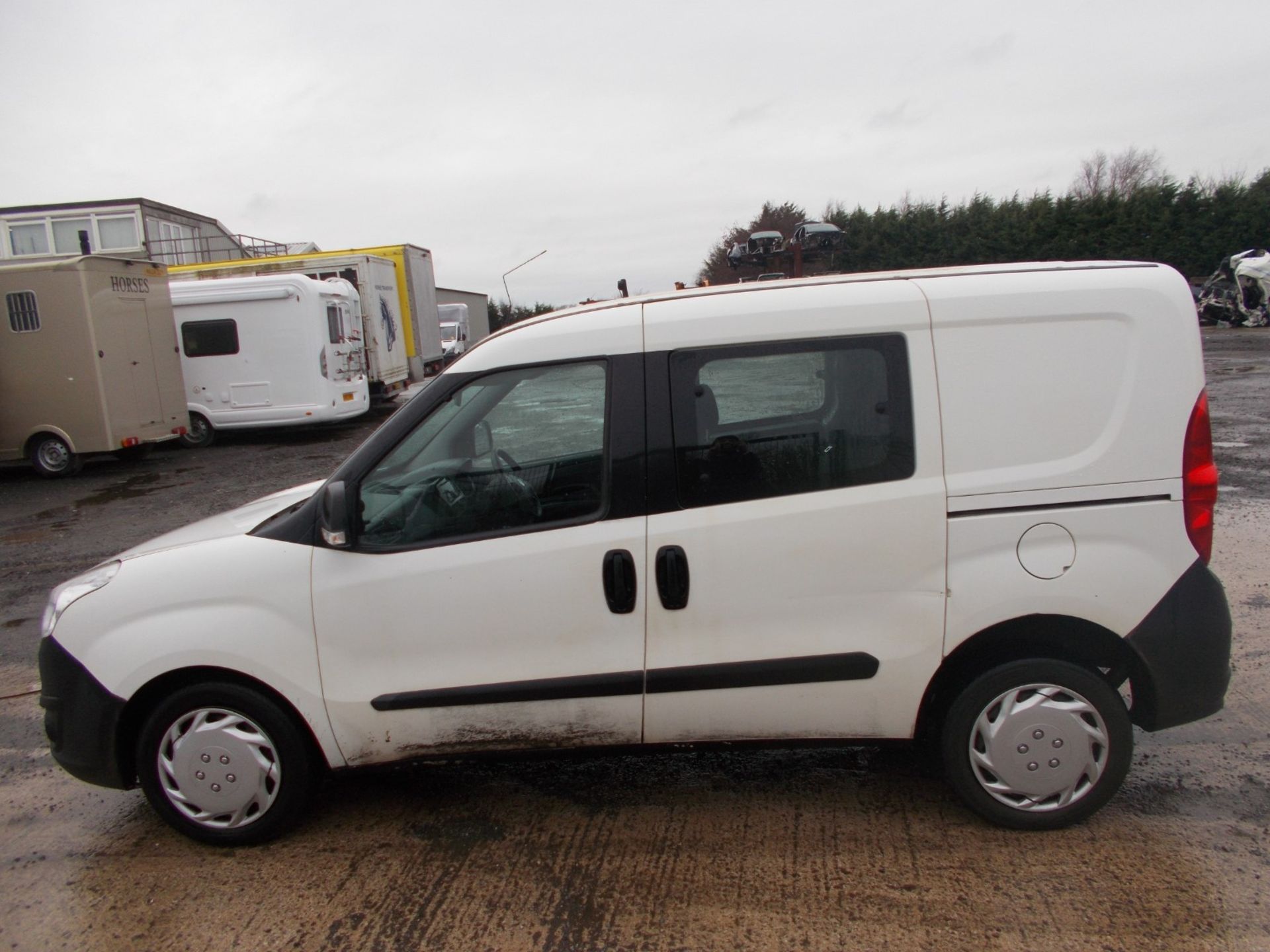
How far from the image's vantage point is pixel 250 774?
3324 millimetres

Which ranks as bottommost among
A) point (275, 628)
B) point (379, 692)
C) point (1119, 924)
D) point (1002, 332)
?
point (1119, 924)

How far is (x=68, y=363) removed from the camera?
42.8 feet

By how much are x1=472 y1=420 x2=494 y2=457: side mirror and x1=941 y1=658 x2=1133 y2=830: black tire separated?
1800 mm

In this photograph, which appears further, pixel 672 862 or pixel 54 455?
pixel 54 455

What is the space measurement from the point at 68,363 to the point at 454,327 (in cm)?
2150

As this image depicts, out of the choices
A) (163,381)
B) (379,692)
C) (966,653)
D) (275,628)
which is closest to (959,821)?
(966,653)

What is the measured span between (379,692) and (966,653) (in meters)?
1.98

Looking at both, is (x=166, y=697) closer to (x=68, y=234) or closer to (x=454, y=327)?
(x=68, y=234)

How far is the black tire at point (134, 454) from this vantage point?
1518 cm

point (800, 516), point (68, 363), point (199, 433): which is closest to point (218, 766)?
point (800, 516)

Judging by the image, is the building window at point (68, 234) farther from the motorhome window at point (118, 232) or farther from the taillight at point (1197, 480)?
the taillight at point (1197, 480)

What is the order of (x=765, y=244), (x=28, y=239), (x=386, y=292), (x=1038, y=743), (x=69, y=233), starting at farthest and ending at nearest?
(x=28, y=239) → (x=69, y=233) → (x=386, y=292) → (x=765, y=244) → (x=1038, y=743)

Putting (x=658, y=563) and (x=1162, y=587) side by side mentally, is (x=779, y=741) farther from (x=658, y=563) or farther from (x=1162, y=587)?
(x=1162, y=587)

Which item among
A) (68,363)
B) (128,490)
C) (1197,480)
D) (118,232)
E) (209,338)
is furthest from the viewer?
(118,232)
